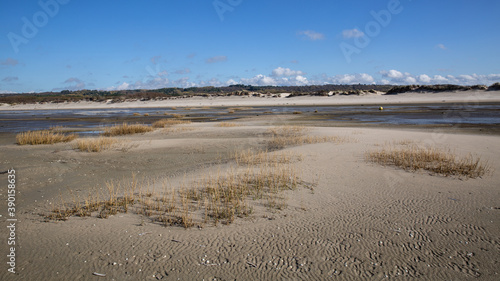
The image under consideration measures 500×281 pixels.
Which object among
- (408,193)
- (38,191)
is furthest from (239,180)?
(38,191)

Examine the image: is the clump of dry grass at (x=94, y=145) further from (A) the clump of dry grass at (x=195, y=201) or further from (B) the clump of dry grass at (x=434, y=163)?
(B) the clump of dry grass at (x=434, y=163)

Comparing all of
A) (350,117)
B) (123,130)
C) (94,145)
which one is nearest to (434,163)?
(94,145)

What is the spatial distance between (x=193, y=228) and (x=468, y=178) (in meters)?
7.47

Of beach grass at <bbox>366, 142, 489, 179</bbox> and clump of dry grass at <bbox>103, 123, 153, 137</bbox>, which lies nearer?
beach grass at <bbox>366, 142, 489, 179</bbox>

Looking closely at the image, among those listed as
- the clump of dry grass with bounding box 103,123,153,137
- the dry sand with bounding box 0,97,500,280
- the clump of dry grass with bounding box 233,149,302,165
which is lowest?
the dry sand with bounding box 0,97,500,280

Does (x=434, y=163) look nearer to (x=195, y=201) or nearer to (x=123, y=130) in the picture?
(x=195, y=201)

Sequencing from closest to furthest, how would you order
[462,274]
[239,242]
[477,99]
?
1. [462,274]
2. [239,242]
3. [477,99]

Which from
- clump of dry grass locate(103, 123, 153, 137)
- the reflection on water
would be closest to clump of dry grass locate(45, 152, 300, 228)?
clump of dry grass locate(103, 123, 153, 137)

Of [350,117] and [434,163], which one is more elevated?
[350,117]

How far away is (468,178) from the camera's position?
8375mm

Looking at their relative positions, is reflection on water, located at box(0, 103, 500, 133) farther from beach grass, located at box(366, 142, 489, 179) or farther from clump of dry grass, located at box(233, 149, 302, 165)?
clump of dry grass, located at box(233, 149, 302, 165)

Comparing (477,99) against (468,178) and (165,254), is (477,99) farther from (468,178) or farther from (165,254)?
(165,254)

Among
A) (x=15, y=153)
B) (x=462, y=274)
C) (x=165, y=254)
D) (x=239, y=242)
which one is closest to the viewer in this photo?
(x=462, y=274)

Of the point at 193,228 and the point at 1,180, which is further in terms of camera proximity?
the point at 1,180
